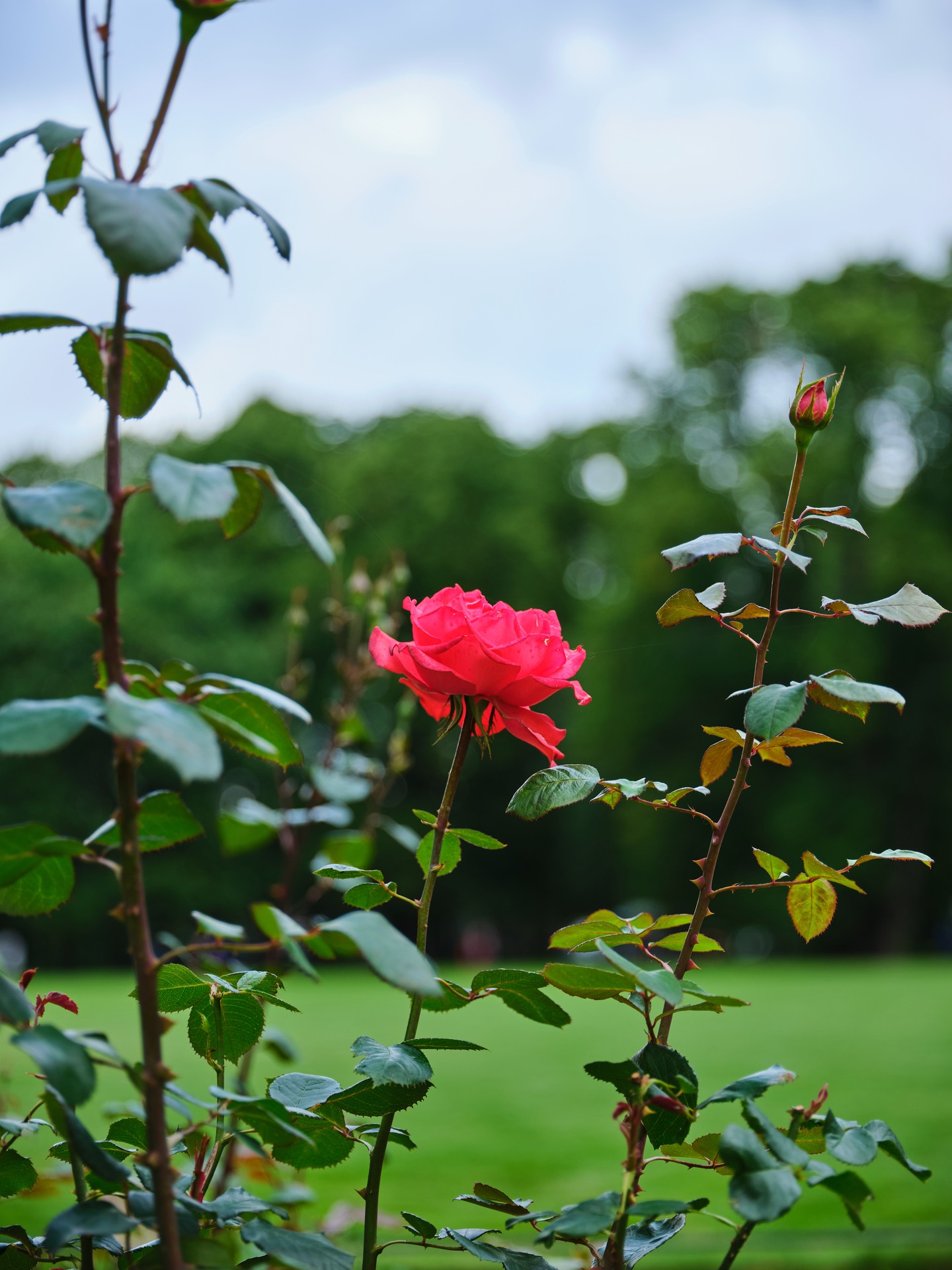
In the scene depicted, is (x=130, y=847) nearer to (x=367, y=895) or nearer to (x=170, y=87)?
(x=367, y=895)

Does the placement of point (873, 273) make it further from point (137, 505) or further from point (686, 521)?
point (137, 505)

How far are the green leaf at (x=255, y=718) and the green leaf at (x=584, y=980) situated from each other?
0.22 meters

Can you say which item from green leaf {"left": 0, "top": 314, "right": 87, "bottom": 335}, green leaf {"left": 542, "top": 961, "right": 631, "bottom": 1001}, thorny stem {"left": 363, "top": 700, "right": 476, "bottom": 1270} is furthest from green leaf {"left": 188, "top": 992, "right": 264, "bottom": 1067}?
green leaf {"left": 0, "top": 314, "right": 87, "bottom": 335}

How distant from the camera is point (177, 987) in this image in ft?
2.79

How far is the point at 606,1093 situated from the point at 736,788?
544cm

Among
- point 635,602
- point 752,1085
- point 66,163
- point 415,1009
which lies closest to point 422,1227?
point 415,1009

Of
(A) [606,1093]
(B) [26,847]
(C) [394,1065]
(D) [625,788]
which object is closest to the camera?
(B) [26,847]

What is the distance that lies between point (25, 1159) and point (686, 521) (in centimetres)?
1736

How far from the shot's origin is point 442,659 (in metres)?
0.82

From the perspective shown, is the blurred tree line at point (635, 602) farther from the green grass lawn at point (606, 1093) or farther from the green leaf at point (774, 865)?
the green leaf at point (774, 865)

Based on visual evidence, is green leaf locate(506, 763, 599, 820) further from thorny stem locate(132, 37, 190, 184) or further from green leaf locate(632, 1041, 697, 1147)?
thorny stem locate(132, 37, 190, 184)

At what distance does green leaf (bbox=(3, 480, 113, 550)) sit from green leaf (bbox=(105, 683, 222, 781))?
8 centimetres

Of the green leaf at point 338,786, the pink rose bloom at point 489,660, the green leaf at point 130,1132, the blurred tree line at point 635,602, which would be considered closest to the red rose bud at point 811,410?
the pink rose bloom at point 489,660

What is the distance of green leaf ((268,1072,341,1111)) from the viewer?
0.84 meters
